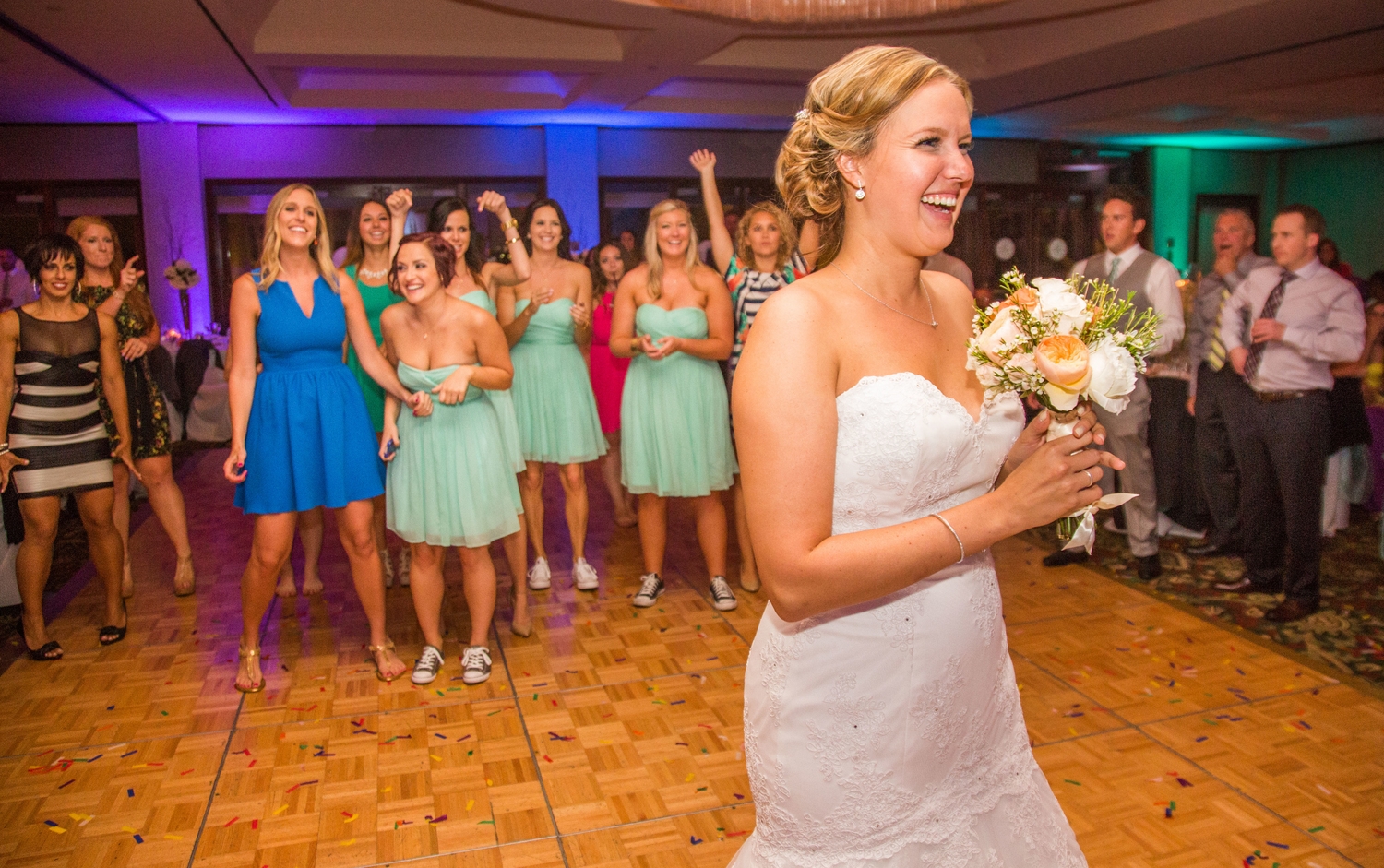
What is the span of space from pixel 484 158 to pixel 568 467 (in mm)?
8582

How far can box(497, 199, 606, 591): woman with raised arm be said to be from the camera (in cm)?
468

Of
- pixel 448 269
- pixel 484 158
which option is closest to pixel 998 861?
pixel 448 269

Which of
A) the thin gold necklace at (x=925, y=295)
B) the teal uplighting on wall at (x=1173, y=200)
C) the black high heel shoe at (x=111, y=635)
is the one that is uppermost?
the teal uplighting on wall at (x=1173, y=200)

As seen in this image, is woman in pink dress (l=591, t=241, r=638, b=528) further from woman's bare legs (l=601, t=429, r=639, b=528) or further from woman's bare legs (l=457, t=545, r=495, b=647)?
woman's bare legs (l=457, t=545, r=495, b=647)

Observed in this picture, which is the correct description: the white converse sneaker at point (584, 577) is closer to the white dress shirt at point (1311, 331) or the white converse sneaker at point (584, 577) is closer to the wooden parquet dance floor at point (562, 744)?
the wooden parquet dance floor at point (562, 744)

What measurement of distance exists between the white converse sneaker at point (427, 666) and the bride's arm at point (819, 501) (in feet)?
9.07

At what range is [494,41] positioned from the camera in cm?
843

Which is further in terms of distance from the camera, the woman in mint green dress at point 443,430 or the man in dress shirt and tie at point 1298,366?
the man in dress shirt and tie at point 1298,366

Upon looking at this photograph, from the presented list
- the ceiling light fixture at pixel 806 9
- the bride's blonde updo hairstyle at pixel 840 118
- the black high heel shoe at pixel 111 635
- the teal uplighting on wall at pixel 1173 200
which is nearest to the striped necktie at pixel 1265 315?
the ceiling light fixture at pixel 806 9

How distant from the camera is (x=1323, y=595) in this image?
454 cm

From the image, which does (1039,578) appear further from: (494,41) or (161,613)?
(494,41)

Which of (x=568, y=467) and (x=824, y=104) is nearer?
(x=824, y=104)

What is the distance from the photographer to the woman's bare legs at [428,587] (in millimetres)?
3834

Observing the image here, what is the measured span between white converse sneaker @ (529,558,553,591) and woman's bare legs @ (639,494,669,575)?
1.67 ft
